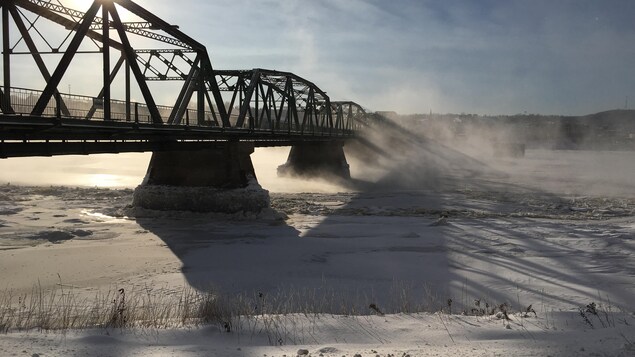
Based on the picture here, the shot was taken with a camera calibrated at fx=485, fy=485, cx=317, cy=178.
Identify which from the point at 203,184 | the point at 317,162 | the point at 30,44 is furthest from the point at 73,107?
the point at 317,162

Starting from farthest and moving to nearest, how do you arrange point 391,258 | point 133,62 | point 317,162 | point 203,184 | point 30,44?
point 317,162 < point 203,184 < point 133,62 < point 30,44 < point 391,258

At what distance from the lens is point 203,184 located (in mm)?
26734

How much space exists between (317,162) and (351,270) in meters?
45.0

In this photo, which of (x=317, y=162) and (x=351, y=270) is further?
(x=317, y=162)

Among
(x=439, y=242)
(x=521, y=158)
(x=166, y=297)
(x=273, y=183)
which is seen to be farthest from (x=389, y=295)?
(x=521, y=158)

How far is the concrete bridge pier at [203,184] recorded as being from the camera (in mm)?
25797

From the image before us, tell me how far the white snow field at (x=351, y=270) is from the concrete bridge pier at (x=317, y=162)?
21982 mm

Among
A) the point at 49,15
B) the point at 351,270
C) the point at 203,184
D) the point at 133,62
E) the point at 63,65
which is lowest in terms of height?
the point at 351,270

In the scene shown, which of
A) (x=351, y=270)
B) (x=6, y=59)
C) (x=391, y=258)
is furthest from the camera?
(x=6, y=59)

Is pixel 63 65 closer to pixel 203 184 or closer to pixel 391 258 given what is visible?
pixel 391 258

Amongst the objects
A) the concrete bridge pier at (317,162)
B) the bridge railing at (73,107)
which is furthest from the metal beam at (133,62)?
the concrete bridge pier at (317,162)

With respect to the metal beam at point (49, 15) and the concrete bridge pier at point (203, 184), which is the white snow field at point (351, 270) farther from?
the metal beam at point (49, 15)

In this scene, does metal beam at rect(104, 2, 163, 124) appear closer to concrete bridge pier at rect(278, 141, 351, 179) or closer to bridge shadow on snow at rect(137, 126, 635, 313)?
bridge shadow on snow at rect(137, 126, 635, 313)

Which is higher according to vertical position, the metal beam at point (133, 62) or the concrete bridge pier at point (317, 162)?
the metal beam at point (133, 62)
